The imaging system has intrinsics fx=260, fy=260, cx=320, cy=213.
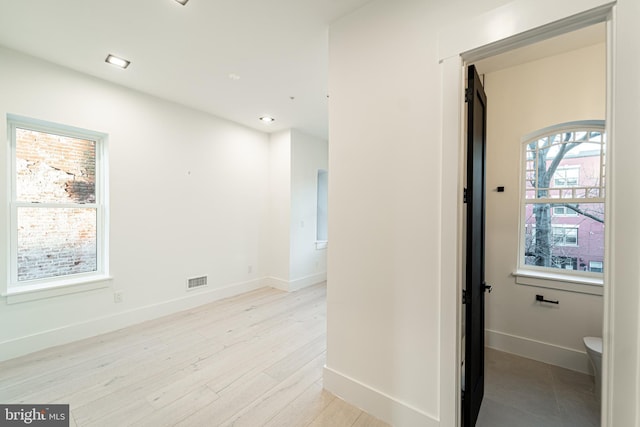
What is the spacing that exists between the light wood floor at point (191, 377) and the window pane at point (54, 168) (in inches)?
61.1

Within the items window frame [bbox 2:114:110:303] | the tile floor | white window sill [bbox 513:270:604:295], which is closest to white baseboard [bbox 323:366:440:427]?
the tile floor

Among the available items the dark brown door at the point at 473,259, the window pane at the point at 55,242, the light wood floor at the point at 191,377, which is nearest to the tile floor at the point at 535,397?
the dark brown door at the point at 473,259

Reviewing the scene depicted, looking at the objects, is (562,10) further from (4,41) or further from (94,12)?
(4,41)

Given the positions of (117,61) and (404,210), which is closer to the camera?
(404,210)

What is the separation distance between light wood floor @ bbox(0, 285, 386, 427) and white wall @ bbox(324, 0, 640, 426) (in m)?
0.33

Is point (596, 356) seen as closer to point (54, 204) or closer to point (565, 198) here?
point (565, 198)

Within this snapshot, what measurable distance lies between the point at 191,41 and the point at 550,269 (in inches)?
152

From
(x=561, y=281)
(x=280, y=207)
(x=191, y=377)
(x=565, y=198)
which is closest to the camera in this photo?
(x=191, y=377)

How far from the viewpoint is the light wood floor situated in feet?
5.72

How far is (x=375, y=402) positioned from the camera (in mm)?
1719

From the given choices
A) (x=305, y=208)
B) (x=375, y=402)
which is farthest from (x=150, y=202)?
(x=375, y=402)

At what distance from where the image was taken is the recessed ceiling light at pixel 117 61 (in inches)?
96.2

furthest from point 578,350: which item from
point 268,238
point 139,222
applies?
point 139,222

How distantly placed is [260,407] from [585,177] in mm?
3328
